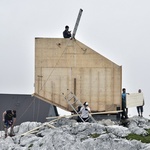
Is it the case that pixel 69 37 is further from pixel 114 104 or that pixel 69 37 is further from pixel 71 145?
pixel 71 145

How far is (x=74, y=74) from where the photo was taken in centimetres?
3128

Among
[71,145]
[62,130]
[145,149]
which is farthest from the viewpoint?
[62,130]

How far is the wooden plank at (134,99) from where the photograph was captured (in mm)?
32469

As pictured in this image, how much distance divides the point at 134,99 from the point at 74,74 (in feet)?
17.6

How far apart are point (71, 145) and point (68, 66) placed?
7.86m

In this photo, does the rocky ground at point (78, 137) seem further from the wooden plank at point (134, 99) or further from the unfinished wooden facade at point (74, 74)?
the unfinished wooden facade at point (74, 74)

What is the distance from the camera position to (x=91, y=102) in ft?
104

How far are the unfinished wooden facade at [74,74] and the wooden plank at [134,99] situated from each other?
130cm

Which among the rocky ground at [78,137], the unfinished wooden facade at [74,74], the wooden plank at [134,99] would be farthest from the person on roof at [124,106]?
the rocky ground at [78,137]

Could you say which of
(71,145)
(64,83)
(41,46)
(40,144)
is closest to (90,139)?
(71,145)

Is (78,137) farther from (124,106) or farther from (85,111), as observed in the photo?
(124,106)

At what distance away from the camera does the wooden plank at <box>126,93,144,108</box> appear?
107 ft

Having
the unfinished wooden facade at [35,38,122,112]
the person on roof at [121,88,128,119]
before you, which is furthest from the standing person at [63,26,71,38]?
the person on roof at [121,88,128,119]

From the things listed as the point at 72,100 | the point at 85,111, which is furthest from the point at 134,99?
the point at 72,100
